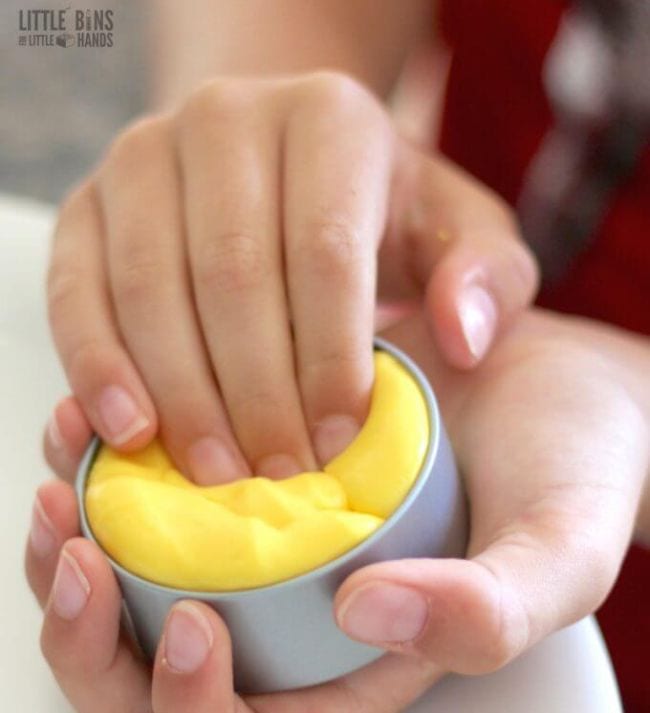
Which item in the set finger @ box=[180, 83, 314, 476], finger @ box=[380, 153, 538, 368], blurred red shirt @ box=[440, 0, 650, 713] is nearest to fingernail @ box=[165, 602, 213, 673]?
finger @ box=[180, 83, 314, 476]

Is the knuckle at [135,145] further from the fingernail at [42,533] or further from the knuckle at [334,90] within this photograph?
the fingernail at [42,533]

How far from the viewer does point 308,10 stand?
85cm

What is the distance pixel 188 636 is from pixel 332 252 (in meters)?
0.19

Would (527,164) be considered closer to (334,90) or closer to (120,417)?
(334,90)

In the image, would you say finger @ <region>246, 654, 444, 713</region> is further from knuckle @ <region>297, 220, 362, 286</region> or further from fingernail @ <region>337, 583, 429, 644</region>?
knuckle @ <region>297, 220, 362, 286</region>

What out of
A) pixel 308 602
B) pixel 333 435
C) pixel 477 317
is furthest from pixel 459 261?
pixel 308 602

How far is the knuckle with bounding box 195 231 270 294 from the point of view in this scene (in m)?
0.48

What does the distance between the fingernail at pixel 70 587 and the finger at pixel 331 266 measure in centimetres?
12

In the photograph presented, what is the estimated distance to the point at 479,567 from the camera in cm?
36

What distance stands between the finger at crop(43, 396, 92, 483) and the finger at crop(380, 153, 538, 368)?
18 cm

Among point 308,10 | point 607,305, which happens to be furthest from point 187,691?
point 308,10

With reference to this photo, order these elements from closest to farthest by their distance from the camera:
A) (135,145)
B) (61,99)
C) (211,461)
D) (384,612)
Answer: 1. (384,612)
2. (211,461)
3. (135,145)
4. (61,99)

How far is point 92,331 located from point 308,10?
1.49 feet

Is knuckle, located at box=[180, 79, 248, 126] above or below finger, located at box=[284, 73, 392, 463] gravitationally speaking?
above
